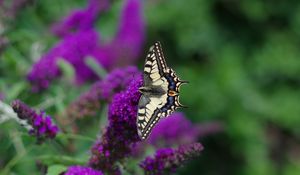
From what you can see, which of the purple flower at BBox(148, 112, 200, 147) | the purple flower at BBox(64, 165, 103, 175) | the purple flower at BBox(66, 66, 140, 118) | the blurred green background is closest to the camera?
the purple flower at BBox(64, 165, 103, 175)

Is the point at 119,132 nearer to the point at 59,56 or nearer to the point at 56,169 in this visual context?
the point at 56,169

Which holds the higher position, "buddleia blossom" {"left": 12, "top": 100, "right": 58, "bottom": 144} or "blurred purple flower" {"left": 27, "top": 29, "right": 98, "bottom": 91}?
"blurred purple flower" {"left": 27, "top": 29, "right": 98, "bottom": 91}

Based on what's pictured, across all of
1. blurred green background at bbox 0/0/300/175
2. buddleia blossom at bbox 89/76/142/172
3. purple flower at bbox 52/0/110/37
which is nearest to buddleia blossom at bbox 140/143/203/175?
buddleia blossom at bbox 89/76/142/172

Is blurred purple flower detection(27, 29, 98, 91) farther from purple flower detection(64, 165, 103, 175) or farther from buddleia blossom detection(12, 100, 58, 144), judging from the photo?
purple flower detection(64, 165, 103, 175)

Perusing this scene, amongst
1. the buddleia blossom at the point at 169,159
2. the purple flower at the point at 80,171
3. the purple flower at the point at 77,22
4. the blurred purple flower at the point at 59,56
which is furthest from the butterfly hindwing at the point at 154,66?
the purple flower at the point at 77,22

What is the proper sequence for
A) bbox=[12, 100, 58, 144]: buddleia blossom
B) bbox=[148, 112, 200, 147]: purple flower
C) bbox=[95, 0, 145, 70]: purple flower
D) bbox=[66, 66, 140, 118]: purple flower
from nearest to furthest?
bbox=[12, 100, 58, 144]: buddleia blossom, bbox=[66, 66, 140, 118]: purple flower, bbox=[148, 112, 200, 147]: purple flower, bbox=[95, 0, 145, 70]: purple flower

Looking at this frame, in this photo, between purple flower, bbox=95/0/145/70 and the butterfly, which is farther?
purple flower, bbox=95/0/145/70

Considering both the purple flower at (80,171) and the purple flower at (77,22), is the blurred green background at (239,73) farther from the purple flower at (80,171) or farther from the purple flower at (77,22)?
the purple flower at (80,171)
